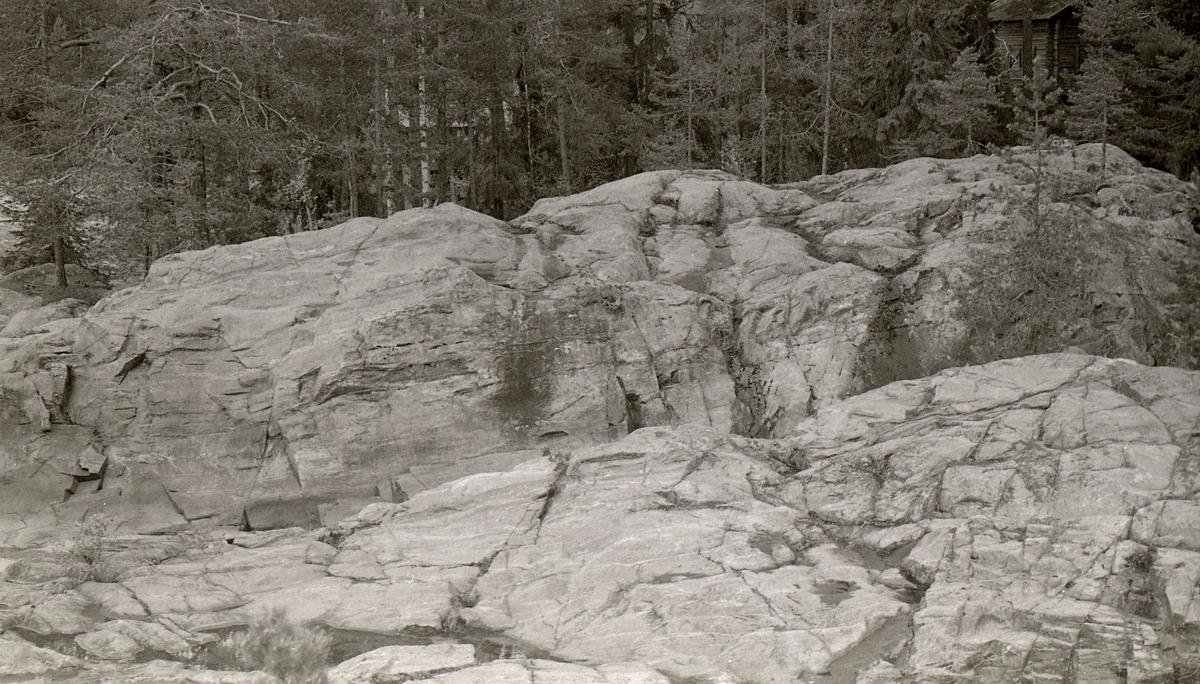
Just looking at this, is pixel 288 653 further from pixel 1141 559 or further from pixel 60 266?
pixel 60 266

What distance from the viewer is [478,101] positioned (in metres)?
27.0

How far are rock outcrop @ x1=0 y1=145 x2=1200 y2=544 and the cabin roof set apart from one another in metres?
15.2

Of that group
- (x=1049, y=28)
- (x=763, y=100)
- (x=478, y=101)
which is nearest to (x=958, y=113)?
(x=763, y=100)

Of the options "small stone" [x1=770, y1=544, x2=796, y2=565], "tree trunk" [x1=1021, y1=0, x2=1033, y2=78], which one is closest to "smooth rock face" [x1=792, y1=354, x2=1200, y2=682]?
"small stone" [x1=770, y1=544, x2=796, y2=565]

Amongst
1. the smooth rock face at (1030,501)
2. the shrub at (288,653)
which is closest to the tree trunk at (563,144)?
the smooth rock face at (1030,501)

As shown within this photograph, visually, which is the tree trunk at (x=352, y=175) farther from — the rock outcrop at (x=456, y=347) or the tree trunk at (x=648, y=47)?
the tree trunk at (x=648, y=47)

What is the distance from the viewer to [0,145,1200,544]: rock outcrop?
14.3m

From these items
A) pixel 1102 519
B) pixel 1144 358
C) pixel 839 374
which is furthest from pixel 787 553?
pixel 1144 358

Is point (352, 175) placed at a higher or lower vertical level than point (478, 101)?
lower

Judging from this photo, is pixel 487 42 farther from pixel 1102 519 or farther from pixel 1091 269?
pixel 1102 519

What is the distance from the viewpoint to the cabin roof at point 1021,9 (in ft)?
98.6

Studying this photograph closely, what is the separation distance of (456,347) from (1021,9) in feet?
81.4

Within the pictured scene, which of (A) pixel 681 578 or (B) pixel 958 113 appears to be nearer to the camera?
(A) pixel 681 578

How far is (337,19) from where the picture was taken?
22.8 m
